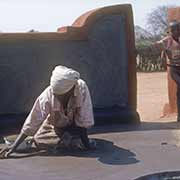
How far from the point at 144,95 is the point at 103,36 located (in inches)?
336

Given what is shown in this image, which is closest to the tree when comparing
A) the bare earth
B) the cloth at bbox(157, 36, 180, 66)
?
the bare earth

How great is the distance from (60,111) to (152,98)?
1044cm

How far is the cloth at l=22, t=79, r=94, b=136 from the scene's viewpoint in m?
7.27

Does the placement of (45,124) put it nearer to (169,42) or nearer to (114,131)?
(114,131)

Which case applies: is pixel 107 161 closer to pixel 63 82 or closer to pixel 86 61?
pixel 63 82

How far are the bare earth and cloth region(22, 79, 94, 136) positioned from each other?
13.8 feet

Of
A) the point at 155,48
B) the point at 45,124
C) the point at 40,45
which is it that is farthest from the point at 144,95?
the point at 45,124

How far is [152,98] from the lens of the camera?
17.5 m

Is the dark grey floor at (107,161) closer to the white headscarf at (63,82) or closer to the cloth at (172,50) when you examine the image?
the white headscarf at (63,82)

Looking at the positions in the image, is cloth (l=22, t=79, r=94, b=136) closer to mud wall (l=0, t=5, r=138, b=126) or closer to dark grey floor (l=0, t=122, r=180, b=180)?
dark grey floor (l=0, t=122, r=180, b=180)

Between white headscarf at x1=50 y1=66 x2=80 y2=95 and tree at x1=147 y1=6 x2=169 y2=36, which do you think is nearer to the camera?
white headscarf at x1=50 y1=66 x2=80 y2=95

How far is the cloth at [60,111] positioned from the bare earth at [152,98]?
422 centimetres

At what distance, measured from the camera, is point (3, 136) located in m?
9.24

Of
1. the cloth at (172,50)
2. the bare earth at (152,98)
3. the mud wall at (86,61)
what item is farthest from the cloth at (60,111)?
the bare earth at (152,98)
